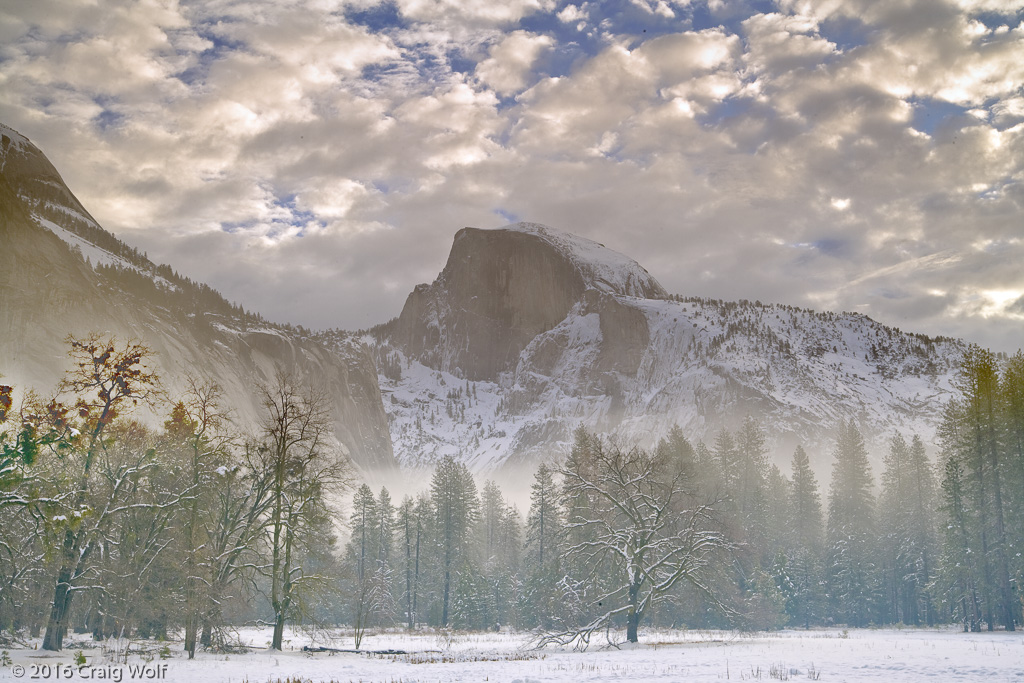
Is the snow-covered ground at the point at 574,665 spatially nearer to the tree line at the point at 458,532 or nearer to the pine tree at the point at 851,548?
the tree line at the point at 458,532

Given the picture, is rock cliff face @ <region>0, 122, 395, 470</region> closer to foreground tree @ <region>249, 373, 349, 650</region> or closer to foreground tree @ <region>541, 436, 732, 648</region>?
foreground tree @ <region>249, 373, 349, 650</region>

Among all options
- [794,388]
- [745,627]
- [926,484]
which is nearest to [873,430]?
[794,388]

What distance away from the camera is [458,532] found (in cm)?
6075

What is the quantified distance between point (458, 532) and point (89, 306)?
63.0 m

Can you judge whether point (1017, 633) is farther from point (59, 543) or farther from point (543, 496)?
point (59, 543)

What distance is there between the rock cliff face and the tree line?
20.3m

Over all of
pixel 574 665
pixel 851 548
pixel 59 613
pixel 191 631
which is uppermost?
pixel 851 548

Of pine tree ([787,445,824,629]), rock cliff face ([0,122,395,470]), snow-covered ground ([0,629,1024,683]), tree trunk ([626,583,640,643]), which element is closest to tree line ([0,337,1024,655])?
tree trunk ([626,583,640,643])

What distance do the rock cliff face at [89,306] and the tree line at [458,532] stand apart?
20297 millimetres

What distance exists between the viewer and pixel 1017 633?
113 feet

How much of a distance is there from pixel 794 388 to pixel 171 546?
174m

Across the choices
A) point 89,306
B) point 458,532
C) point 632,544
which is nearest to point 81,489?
point 632,544

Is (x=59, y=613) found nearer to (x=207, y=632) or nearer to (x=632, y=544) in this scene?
(x=207, y=632)

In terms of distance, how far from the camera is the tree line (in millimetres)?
23797
